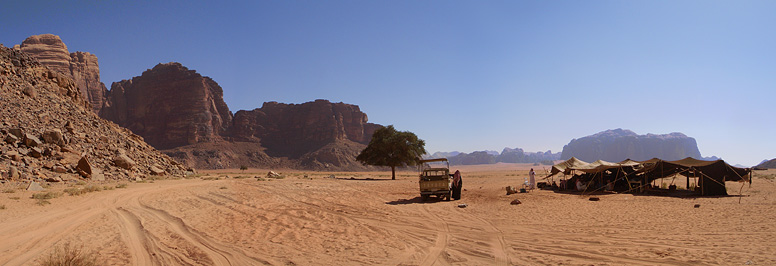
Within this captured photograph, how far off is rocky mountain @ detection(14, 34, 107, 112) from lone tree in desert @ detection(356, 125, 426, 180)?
8966 centimetres

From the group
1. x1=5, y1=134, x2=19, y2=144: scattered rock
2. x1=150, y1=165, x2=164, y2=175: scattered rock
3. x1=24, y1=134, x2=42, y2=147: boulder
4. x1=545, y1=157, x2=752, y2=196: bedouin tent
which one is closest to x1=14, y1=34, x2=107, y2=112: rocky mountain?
x1=150, y1=165, x2=164, y2=175: scattered rock

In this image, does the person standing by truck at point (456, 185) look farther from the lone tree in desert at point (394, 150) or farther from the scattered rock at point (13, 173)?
the lone tree in desert at point (394, 150)

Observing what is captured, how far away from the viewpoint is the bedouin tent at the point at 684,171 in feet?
66.7

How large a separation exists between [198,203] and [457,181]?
12.5m

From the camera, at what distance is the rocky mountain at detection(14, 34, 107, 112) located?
355 ft

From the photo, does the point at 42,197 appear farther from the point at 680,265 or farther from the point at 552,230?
the point at 680,265

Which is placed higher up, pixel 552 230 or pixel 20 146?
pixel 20 146

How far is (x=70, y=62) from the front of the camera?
116m

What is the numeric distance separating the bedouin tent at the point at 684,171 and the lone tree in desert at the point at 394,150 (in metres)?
23.0

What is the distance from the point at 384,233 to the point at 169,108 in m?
135

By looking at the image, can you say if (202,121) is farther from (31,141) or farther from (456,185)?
(456,185)

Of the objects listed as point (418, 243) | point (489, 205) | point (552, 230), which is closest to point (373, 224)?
point (418, 243)

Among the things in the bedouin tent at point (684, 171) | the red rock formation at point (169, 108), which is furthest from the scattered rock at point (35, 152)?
the red rock formation at point (169, 108)

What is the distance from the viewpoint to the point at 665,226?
1088 centimetres
